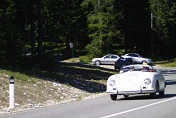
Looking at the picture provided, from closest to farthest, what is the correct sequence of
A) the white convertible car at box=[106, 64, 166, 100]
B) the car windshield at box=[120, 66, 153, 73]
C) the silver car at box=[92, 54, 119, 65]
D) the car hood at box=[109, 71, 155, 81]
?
the white convertible car at box=[106, 64, 166, 100] → the car hood at box=[109, 71, 155, 81] → the car windshield at box=[120, 66, 153, 73] → the silver car at box=[92, 54, 119, 65]

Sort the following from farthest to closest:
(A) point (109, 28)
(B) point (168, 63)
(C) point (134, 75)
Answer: (B) point (168, 63) < (A) point (109, 28) < (C) point (134, 75)

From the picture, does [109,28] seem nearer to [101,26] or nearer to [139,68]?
[101,26]

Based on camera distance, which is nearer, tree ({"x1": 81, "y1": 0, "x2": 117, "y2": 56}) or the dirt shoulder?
the dirt shoulder

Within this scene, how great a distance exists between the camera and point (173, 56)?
66.8 m

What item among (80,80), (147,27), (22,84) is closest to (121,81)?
(22,84)

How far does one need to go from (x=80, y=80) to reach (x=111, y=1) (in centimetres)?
3456

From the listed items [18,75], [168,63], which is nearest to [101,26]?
[168,63]

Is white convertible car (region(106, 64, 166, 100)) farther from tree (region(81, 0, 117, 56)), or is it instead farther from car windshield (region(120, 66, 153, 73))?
tree (region(81, 0, 117, 56))

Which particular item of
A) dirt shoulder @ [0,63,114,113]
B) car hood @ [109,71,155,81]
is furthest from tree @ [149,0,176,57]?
car hood @ [109,71,155,81]

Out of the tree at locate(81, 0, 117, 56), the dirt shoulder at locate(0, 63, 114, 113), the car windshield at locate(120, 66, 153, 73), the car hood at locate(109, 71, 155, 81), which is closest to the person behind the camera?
the car hood at locate(109, 71, 155, 81)

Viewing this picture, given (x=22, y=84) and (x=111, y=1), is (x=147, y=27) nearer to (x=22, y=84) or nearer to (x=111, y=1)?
(x=111, y=1)

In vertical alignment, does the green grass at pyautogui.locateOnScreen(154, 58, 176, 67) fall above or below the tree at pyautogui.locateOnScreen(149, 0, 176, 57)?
below

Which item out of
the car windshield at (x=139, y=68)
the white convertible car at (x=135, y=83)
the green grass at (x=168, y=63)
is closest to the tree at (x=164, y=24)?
the green grass at (x=168, y=63)

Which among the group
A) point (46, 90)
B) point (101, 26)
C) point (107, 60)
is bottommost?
point (107, 60)
